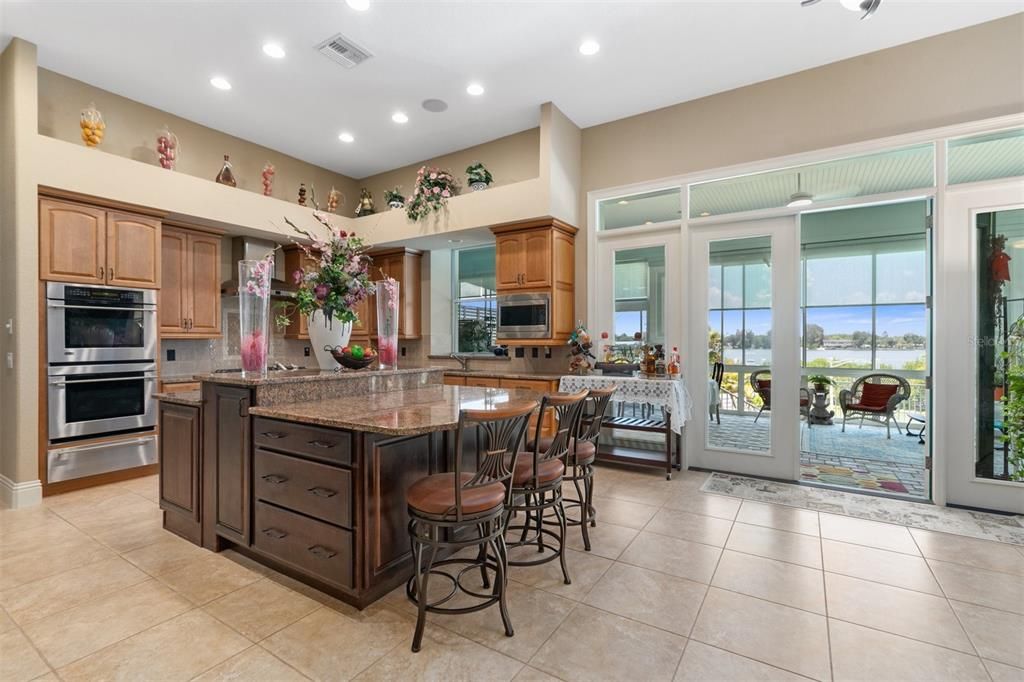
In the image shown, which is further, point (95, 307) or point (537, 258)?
point (537, 258)

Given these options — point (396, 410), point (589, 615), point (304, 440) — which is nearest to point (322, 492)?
point (304, 440)

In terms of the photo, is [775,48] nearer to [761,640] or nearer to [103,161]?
[761,640]

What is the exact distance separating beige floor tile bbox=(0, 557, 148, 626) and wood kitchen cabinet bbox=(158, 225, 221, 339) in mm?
2845

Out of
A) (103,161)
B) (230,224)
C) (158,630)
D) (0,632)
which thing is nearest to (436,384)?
(158,630)

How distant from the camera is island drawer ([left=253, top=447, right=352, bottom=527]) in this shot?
210cm

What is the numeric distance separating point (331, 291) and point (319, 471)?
1280mm

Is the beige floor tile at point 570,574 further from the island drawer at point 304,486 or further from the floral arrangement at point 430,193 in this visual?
the floral arrangement at point 430,193

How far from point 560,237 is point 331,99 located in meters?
2.66

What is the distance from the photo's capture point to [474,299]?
649 centimetres

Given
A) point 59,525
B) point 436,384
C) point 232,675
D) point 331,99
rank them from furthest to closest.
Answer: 1. point 331,99
2. point 436,384
3. point 59,525
4. point 232,675

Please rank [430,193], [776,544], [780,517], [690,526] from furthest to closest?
[430,193], [780,517], [690,526], [776,544]

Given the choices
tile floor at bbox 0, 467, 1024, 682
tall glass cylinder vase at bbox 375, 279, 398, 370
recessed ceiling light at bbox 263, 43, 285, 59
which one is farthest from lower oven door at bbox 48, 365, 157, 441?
recessed ceiling light at bbox 263, 43, 285, 59

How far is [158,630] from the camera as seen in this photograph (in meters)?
1.99

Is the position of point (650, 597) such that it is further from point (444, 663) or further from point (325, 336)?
point (325, 336)
